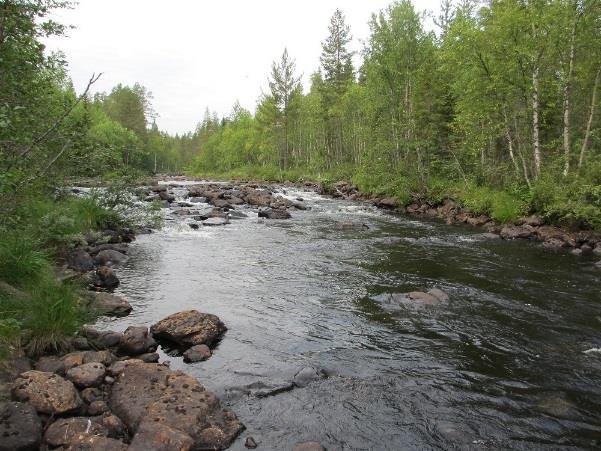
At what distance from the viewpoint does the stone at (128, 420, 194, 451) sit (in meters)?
4.63

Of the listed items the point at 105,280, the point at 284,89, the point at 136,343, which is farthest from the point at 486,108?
the point at 284,89

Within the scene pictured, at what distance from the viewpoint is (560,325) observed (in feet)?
28.9

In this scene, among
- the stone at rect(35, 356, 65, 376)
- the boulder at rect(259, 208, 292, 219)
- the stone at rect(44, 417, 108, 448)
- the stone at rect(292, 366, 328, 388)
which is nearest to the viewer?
the stone at rect(44, 417, 108, 448)

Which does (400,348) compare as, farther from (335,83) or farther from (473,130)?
(335,83)

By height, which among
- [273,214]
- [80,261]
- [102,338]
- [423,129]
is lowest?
[102,338]

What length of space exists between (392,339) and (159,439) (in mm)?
4677

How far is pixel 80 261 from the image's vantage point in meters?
11.9

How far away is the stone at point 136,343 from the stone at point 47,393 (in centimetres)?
169

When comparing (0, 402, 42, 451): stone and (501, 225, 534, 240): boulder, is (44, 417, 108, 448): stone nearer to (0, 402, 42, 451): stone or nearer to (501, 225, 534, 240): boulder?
(0, 402, 42, 451): stone

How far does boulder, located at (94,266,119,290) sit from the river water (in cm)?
50

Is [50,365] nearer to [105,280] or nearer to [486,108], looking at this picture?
[105,280]

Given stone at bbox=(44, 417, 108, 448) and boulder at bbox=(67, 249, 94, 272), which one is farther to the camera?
boulder at bbox=(67, 249, 94, 272)

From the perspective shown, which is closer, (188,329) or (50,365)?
(50,365)

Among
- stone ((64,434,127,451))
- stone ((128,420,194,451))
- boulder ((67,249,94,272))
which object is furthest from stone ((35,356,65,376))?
boulder ((67,249,94,272))
